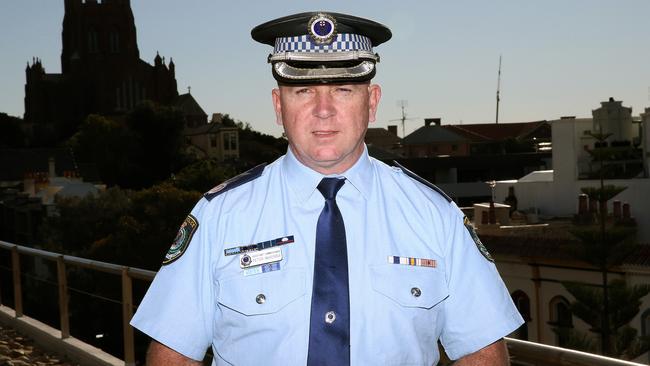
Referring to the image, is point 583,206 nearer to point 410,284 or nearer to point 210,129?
point 410,284

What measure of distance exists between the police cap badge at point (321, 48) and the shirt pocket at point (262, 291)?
1.71ft

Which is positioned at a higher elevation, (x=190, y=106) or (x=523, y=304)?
(x=190, y=106)

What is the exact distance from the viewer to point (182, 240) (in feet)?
7.79

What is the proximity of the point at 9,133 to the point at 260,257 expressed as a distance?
114 metres

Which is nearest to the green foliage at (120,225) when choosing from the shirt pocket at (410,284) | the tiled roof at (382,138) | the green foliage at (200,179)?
the green foliage at (200,179)

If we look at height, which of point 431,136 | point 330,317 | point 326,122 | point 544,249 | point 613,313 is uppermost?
point 431,136

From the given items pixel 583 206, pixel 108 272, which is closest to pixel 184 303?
pixel 108 272

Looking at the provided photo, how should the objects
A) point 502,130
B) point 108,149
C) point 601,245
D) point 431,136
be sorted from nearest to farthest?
point 601,245, point 108,149, point 431,136, point 502,130

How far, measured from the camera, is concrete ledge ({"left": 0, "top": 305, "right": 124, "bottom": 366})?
659cm

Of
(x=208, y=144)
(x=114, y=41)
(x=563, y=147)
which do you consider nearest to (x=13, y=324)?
(x=563, y=147)

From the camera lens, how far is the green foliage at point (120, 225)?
4444 cm

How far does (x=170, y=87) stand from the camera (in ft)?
465

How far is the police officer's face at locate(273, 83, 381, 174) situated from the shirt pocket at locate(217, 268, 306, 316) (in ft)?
1.01

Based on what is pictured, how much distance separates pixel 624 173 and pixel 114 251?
2401 cm
